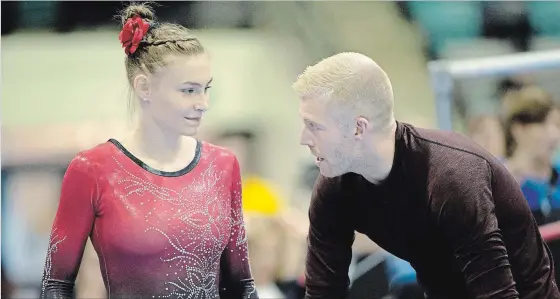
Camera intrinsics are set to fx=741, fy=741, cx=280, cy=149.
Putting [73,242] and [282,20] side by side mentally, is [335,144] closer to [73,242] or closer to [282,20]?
[73,242]

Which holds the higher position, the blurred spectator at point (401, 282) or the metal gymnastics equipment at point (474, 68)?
the metal gymnastics equipment at point (474, 68)

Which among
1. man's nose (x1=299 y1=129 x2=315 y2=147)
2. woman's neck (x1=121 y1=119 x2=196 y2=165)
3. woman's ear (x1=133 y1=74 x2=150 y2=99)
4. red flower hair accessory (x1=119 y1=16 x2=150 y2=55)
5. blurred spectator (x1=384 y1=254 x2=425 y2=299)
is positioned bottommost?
blurred spectator (x1=384 y1=254 x2=425 y2=299)

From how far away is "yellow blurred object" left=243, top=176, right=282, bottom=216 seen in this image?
2.72 m

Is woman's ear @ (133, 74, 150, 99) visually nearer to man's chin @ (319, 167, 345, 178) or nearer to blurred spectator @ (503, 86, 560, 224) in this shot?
man's chin @ (319, 167, 345, 178)

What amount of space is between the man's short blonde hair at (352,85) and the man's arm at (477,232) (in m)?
0.25

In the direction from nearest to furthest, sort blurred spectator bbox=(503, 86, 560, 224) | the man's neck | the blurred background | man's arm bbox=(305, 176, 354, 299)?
1. the man's neck
2. man's arm bbox=(305, 176, 354, 299)
3. the blurred background
4. blurred spectator bbox=(503, 86, 560, 224)

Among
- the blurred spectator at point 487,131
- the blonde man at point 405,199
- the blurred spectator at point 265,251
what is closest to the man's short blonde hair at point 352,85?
the blonde man at point 405,199

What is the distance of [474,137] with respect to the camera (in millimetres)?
3006

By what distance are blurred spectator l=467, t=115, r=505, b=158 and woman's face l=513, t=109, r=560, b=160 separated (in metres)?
0.07

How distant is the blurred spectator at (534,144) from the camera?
292 cm

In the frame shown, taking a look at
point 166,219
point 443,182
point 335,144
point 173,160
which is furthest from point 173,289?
point 443,182

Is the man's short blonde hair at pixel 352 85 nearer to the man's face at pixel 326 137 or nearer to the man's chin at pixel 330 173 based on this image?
the man's face at pixel 326 137

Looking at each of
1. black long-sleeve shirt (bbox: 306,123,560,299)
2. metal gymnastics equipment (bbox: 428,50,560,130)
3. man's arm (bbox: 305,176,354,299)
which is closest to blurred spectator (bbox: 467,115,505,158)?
metal gymnastics equipment (bbox: 428,50,560,130)

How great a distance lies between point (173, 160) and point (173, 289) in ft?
1.19
